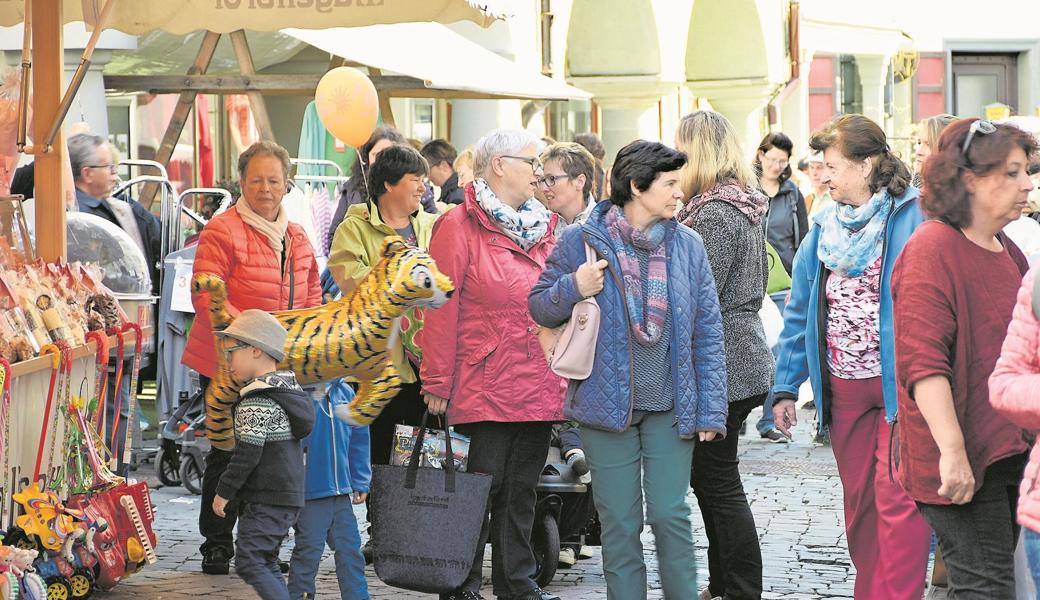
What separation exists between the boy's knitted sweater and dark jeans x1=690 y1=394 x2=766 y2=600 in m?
1.59

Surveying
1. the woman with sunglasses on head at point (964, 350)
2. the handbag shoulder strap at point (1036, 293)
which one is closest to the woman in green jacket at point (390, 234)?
the woman with sunglasses on head at point (964, 350)

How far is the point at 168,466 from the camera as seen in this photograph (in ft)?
31.9

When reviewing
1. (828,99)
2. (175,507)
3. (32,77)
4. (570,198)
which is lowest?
(175,507)

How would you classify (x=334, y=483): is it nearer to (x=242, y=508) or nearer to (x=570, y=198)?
(x=242, y=508)

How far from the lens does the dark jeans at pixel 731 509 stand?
6512mm

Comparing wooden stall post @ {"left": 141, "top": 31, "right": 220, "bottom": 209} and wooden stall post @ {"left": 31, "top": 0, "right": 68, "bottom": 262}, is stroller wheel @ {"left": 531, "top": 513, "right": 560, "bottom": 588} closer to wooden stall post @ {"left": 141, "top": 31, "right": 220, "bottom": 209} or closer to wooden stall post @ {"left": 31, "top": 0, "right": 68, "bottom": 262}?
wooden stall post @ {"left": 31, "top": 0, "right": 68, "bottom": 262}

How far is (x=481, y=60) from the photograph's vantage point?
1454 cm

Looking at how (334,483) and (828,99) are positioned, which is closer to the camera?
(334,483)

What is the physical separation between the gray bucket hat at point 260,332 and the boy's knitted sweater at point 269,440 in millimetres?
86

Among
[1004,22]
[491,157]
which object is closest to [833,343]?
[491,157]

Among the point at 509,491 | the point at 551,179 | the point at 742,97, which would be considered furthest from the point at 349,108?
the point at 742,97

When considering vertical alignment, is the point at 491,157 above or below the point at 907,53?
below

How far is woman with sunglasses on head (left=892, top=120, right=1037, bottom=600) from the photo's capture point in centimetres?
461

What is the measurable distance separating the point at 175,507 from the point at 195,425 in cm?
55
